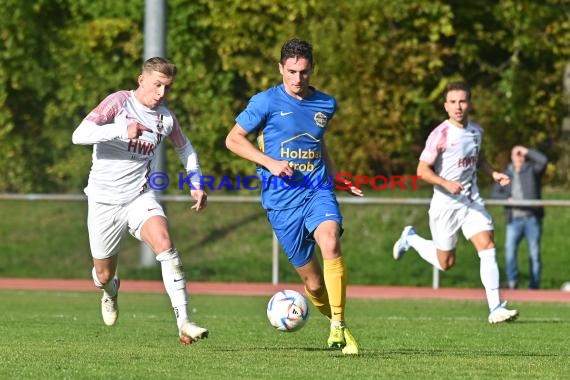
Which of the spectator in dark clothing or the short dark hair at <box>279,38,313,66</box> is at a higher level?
the short dark hair at <box>279,38,313,66</box>

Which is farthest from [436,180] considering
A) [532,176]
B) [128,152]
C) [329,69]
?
[329,69]

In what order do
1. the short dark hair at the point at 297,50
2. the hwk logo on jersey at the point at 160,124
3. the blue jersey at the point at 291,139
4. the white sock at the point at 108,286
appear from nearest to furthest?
→ the short dark hair at the point at 297,50
the blue jersey at the point at 291,139
the hwk logo on jersey at the point at 160,124
the white sock at the point at 108,286

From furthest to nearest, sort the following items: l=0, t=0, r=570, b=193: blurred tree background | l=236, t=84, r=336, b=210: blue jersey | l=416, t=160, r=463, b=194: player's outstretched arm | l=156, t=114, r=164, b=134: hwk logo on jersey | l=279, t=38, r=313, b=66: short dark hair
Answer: l=0, t=0, r=570, b=193: blurred tree background, l=416, t=160, r=463, b=194: player's outstretched arm, l=156, t=114, r=164, b=134: hwk logo on jersey, l=236, t=84, r=336, b=210: blue jersey, l=279, t=38, r=313, b=66: short dark hair

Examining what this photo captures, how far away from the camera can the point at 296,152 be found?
967cm

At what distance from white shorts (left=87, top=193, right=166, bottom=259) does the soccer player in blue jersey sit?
0.81 m

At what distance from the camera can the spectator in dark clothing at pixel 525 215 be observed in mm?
19406

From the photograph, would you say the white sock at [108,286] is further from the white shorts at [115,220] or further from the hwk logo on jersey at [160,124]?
the hwk logo on jersey at [160,124]

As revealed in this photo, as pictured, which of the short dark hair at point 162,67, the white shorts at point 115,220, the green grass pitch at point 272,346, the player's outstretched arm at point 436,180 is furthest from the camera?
the player's outstretched arm at point 436,180

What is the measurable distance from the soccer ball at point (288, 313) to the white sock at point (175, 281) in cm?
62

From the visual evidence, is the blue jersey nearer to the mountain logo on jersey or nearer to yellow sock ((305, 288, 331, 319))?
the mountain logo on jersey

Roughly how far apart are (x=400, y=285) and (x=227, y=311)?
6.30 m

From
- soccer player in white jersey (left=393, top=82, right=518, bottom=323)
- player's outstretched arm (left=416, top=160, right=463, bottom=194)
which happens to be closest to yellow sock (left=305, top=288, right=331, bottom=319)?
player's outstretched arm (left=416, top=160, right=463, bottom=194)

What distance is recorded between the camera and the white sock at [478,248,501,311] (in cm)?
1266

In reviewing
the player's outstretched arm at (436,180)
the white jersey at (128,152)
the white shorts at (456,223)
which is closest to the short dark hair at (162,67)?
the white jersey at (128,152)
